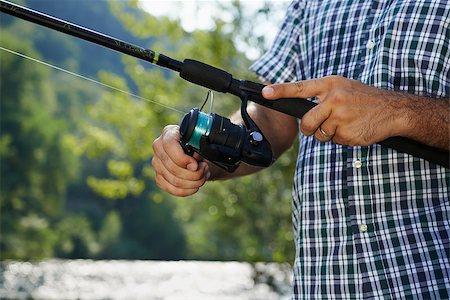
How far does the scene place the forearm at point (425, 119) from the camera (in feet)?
5.79

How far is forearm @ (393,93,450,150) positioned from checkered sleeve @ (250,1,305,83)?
0.64 metres

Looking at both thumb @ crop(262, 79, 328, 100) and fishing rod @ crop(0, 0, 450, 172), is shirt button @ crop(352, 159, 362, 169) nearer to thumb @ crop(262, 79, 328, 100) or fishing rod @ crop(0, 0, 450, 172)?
fishing rod @ crop(0, 0, 450, 172)

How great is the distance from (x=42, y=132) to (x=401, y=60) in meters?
41.6

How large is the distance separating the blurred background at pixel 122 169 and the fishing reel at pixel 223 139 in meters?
0.21

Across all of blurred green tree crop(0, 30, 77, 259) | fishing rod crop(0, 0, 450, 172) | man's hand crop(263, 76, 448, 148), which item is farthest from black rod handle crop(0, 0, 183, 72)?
blurred green tree crop(0, 30, 77, 259)

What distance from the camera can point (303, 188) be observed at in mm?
2135

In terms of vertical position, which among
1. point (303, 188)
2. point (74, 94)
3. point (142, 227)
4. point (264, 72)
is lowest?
point (303, 188)

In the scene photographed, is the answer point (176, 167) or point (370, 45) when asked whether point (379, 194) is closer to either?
point (370, 45)

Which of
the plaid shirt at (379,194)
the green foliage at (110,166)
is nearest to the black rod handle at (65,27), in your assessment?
the plaid shirt at (379,194)

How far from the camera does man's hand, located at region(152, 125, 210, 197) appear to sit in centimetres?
199

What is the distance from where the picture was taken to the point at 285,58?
2.40 m

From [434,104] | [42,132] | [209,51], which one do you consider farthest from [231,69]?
[42,132]

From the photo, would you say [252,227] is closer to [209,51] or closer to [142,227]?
[209,51]

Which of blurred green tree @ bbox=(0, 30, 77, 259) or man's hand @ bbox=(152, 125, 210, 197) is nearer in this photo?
man's hand @ bbox=(152, 125, 210, 197)
